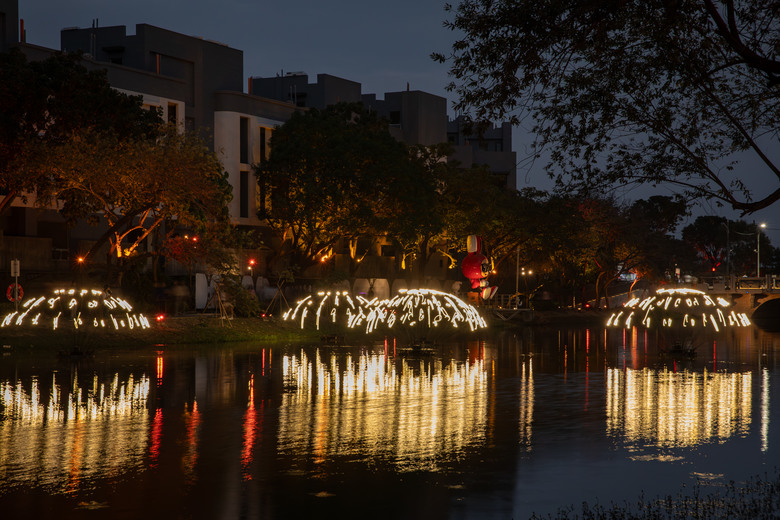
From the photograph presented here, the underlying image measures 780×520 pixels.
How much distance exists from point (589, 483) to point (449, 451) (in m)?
2.61

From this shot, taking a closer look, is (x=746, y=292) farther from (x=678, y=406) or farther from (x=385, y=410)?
(x=385, y=410)

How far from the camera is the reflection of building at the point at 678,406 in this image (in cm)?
1498

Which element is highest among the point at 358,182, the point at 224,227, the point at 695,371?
the point at 358,182

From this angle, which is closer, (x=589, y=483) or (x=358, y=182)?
(x=589, y=483)

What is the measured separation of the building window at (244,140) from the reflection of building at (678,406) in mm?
41226

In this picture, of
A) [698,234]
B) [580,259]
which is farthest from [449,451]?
[698,234]

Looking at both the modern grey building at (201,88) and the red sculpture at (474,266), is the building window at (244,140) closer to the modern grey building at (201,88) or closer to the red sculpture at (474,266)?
the modern grey building at (201,88)

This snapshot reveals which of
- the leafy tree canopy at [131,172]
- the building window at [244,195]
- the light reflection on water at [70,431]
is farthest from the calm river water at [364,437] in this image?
the building window at [244,195]

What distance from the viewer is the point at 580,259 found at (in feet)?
262

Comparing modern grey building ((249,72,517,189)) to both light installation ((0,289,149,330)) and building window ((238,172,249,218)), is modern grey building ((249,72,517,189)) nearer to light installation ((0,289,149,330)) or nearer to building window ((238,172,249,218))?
building window ((238,172,249,218))

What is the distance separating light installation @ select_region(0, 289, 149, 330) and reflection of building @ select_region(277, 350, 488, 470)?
392 inches

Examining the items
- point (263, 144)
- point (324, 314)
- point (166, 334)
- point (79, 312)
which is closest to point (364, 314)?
point (324, 314)

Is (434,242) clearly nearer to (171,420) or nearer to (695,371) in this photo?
(695,371)

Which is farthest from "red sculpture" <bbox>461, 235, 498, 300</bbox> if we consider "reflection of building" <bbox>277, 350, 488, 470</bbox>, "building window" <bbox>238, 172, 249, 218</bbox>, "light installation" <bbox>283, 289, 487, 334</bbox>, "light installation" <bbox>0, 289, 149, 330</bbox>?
"reflection of building" <bbox>277, 350, 488, 470</bbox>
